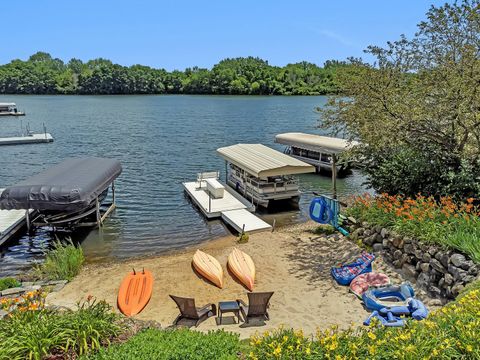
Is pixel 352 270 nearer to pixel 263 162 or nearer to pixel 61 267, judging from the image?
pixel 61 267

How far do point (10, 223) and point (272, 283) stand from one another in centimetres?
1289

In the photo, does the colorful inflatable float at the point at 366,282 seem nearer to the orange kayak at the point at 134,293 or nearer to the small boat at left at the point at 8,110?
the orange kayak at the point at 134,293

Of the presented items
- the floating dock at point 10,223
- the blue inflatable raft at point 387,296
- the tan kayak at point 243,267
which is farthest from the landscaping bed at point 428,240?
the floating dock at point 10,223

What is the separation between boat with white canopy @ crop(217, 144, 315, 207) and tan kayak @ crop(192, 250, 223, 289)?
24.8ft

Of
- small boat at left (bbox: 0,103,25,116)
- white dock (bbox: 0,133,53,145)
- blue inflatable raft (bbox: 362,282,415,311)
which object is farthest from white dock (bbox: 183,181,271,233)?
small boat at left (bbox: 0,103,25,116)

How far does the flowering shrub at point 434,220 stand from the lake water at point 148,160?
7315 mm

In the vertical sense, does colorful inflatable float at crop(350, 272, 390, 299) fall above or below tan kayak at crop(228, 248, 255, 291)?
above

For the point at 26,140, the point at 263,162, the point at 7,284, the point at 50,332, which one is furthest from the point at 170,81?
the point at 50,332

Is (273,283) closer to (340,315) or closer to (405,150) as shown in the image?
(340,315)

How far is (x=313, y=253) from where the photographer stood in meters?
14.3

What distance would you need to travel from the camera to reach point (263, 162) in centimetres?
2169

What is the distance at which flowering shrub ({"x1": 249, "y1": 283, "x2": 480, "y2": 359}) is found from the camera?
557cm

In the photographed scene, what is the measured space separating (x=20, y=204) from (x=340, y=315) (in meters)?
12.9

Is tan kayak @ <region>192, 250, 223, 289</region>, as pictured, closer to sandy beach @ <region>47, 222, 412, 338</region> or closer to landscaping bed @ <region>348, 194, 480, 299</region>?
sandy beach @ <region>47, 222, 412, 338</region>
